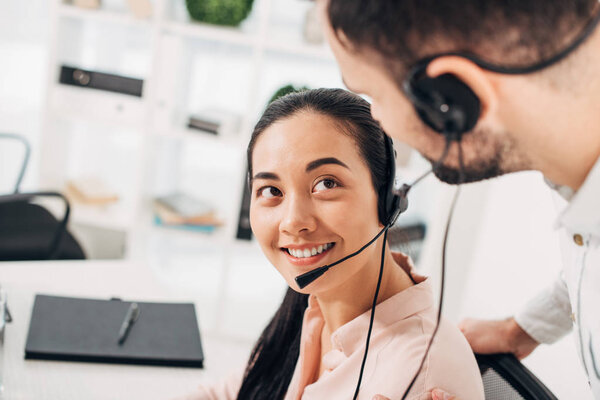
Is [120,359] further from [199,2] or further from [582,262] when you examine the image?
[199,2]

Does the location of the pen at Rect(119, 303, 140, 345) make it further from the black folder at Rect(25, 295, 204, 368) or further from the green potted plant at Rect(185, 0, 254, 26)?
the green potted plant at Rect(185, 0, 254, 26)

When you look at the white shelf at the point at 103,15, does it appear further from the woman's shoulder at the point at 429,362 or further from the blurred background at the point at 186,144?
the woman's shoulder at the point at 429,362

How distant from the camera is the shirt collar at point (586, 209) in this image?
0.74m

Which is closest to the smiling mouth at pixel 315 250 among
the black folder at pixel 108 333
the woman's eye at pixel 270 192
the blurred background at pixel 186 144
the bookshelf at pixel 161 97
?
the woman's eye at pixel 270 192

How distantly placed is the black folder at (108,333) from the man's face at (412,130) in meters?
0.69

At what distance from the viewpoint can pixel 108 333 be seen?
1.23m

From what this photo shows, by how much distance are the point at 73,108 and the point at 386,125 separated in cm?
214

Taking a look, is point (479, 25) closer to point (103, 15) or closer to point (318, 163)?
point (318, 163)

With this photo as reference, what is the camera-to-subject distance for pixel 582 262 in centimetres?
87

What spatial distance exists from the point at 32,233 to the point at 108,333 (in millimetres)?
1126

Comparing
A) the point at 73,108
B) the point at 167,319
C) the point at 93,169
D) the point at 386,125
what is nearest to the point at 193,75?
the point at 73,108

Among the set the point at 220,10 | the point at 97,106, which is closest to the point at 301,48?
the point at 220,10

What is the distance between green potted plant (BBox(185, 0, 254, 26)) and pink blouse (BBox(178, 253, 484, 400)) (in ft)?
5.39

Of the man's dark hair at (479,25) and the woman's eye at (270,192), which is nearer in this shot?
the man's dark hair at (479,25)
